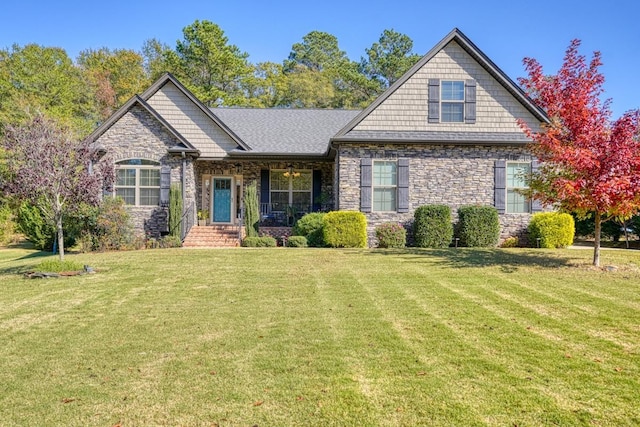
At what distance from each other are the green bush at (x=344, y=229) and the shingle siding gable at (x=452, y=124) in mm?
3294

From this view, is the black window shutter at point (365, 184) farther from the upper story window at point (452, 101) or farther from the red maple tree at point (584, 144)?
the red maple tree at point (584, 144)

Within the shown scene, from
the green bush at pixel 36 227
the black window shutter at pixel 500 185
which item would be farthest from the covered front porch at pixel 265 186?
the black window shutter at pixel 500 185

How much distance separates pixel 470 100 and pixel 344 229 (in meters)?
6.29

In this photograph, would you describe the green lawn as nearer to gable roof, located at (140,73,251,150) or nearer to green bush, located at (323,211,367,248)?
green bush, located at (323,211,367,248)

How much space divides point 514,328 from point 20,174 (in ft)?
33.3

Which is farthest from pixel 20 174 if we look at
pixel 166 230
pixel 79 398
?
pixel 79 398

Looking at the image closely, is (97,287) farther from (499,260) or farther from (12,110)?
(12,110)

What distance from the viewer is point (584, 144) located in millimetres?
9609

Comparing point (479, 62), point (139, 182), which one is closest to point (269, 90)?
point (139, 182)

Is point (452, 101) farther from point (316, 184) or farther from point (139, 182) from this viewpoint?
point (139, 182)

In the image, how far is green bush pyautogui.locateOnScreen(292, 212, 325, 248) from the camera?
48.3 feet

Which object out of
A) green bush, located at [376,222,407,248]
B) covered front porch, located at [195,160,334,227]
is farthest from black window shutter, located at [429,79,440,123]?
covered front porch, located at [195,160,334,227]

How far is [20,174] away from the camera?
31.3 feet

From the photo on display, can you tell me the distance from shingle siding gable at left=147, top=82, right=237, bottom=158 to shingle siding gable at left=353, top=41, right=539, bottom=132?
231 inches
